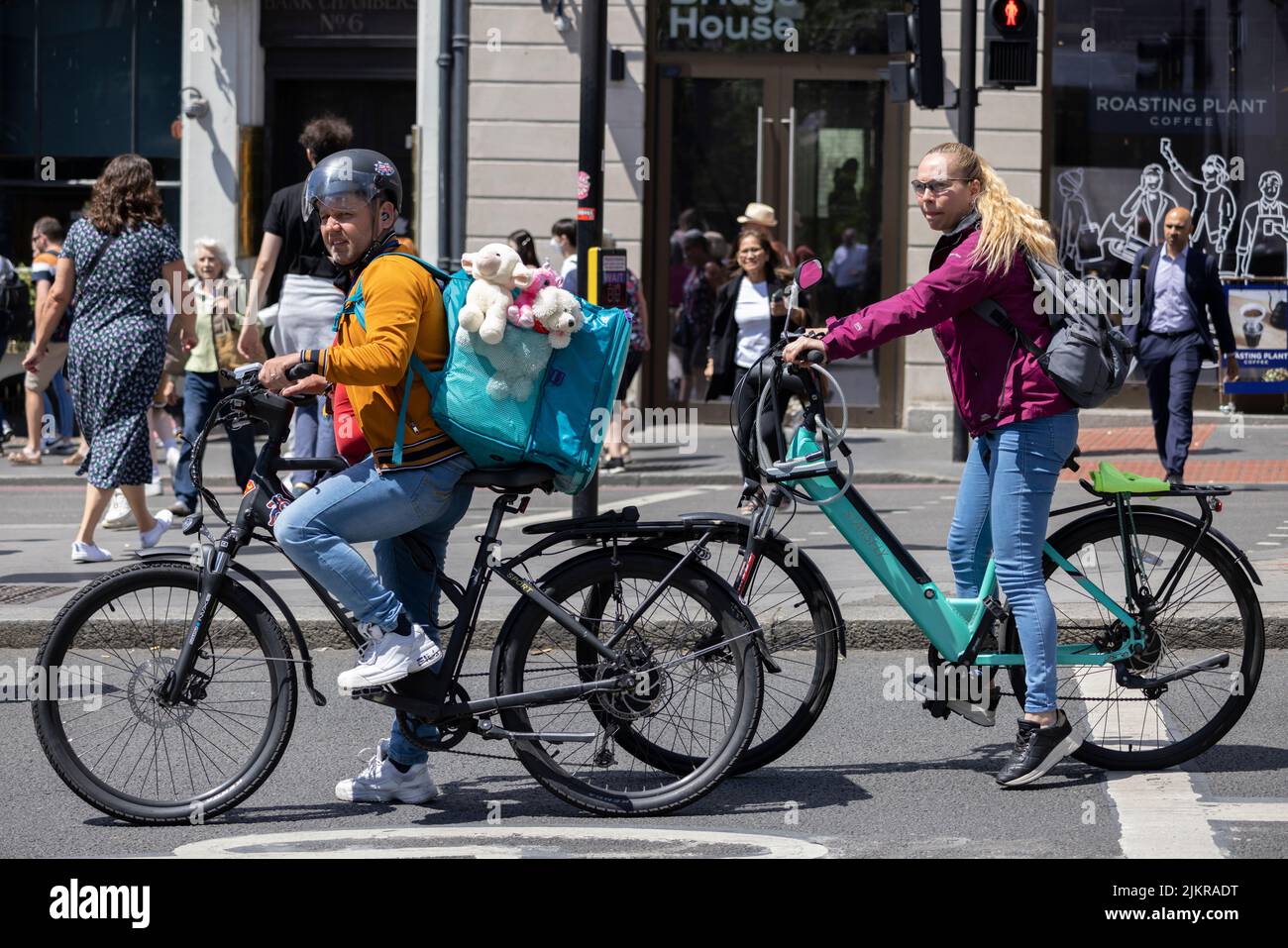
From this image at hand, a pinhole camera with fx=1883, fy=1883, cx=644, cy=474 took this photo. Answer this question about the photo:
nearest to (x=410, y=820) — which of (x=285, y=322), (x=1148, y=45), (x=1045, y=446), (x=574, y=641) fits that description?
(x=574, y=641)

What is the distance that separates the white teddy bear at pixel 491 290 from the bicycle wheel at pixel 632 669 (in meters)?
0.67

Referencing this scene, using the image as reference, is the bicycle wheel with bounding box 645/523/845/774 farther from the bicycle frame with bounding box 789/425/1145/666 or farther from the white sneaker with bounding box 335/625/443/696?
the white sneaker with bounding box 335/625/443/696

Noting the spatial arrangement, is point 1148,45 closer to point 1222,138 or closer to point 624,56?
point 1222,138

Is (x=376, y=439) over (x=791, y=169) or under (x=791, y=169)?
under

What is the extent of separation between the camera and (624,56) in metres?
16.2

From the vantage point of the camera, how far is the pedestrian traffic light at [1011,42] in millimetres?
12625

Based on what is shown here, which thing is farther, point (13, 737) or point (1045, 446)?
point (13, 737)

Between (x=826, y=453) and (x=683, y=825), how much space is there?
1.09 meters

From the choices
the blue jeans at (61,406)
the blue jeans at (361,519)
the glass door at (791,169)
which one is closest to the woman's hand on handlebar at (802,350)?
the blue jeans at (361,519)

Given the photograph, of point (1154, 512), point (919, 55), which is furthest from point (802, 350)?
point (919, 55)

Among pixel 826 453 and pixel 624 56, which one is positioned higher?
pixel 624 56

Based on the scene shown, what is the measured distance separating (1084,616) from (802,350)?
122 centimetres

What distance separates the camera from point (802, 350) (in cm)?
497

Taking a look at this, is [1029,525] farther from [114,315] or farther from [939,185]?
[114,315]
